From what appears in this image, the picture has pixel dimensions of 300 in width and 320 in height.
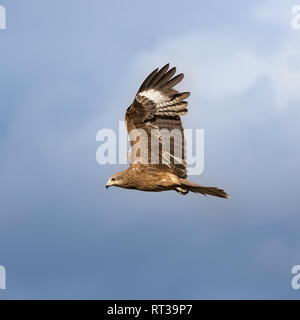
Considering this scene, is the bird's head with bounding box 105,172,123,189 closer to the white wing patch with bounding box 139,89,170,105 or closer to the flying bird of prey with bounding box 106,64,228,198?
the flying bird of prey with bounding box 106,64,228,198

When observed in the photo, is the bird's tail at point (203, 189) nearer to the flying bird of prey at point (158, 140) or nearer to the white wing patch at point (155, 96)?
the flying bird of prey at point (158, 140)

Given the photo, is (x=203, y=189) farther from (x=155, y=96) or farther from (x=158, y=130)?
(x=155, y=96)

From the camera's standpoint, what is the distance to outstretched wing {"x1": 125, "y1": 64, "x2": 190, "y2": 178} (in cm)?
939

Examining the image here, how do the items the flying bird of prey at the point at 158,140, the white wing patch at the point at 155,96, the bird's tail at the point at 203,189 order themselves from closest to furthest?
the bird's tail at the point at 203,189 < the flying bird of prey at the point at 158,140 < the white wing patch at the point at 155,96

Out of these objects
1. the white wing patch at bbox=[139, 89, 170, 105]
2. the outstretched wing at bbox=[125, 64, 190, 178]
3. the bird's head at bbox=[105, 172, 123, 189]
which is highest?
the white wing patch at bbox=[139, 89, 170, 105]

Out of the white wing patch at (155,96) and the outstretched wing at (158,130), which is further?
the white wing patch at (155,96)

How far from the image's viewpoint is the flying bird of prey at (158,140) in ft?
30.2

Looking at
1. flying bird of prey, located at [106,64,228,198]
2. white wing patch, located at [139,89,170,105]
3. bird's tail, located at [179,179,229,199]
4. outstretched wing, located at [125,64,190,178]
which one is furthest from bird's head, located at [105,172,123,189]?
white wing patch, located at [139,89,170,105]

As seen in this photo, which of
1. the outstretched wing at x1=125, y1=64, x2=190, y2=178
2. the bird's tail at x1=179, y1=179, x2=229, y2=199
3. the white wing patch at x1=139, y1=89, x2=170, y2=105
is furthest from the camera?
the white wing patch at x1=139, y1=89, x2=170, y2=105

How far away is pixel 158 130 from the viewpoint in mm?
9414

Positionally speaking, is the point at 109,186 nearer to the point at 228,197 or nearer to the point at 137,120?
the point at 137,120

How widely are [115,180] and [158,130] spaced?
1237mm

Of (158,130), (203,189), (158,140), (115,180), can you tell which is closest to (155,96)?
(158,130)

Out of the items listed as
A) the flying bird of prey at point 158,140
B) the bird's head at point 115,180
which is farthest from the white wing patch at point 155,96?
the bird's head at point 115,180
